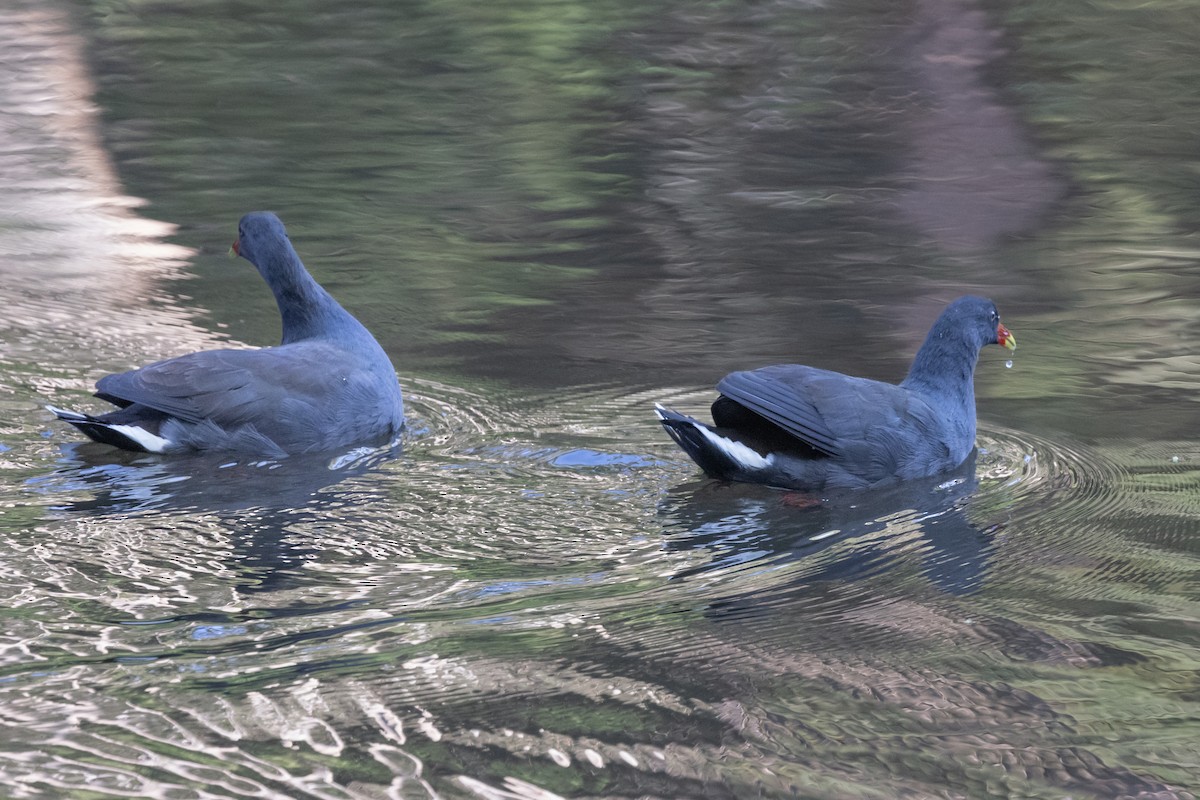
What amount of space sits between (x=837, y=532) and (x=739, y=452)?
0.61 metres

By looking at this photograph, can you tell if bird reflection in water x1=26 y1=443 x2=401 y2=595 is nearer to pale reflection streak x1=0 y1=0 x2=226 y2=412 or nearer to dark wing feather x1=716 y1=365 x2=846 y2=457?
pale reflection streak x1=0 y1=0 x2=226 y2=412

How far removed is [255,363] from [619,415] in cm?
170

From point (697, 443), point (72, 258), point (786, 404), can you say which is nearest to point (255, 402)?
point (697, 443)

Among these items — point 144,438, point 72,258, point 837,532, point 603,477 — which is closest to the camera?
point 837,532

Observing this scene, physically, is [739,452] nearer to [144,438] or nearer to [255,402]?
[255,402]

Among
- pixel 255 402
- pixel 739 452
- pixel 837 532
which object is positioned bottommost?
pixel 837 532

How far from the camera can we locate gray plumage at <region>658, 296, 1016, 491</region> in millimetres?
6594

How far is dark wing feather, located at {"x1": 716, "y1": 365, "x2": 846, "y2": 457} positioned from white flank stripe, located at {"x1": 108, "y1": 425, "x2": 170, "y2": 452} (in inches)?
96.2

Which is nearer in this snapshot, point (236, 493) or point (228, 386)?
point (236, 493)

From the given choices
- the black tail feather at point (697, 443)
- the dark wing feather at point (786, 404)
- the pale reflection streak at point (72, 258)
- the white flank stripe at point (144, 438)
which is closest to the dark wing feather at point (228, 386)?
the white flank stripe at point (144, 438)

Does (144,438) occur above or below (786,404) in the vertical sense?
below

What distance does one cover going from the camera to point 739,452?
6.63m

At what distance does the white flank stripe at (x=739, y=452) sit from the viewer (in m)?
6.59

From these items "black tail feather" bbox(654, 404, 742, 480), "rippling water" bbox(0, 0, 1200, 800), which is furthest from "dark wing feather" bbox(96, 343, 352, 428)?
"black tail feather" bbox(654, 404, 742, 480)
